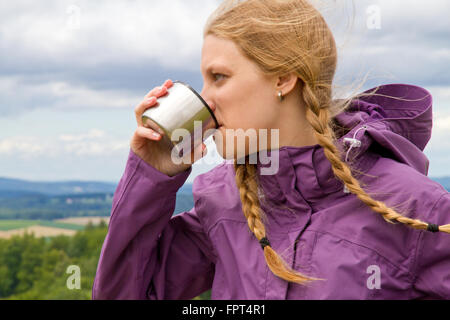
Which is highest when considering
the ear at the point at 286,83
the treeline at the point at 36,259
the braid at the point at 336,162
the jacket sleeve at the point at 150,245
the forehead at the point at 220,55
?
the forehead at the point at 220,55

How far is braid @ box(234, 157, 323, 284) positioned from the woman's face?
0.19m

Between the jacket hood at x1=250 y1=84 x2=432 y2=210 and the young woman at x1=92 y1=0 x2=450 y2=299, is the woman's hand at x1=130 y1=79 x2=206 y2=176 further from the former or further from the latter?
the jacket hood at x1=250 y1=84 x2=432 y2=210

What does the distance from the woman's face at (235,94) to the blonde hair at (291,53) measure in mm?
42

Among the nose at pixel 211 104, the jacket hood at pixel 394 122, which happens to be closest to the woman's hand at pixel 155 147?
the nose at pixel 211 104

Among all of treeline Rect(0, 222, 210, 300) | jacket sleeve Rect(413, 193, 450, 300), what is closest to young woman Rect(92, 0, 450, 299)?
jacket sleeve Rect(413, 193, 450, 300)

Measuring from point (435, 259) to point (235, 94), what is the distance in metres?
0.96

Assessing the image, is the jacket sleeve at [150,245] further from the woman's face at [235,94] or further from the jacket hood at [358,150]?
the jacket hood at [358,150]

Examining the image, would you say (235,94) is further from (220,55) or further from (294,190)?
(294,190)

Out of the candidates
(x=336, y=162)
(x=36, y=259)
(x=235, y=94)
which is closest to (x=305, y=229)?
(x=336, y=162)

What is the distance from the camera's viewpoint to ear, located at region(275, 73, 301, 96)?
217cm

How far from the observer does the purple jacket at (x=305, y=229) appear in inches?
79.8

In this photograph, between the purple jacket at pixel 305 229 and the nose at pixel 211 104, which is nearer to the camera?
the purple jacket at pixel 305 229
